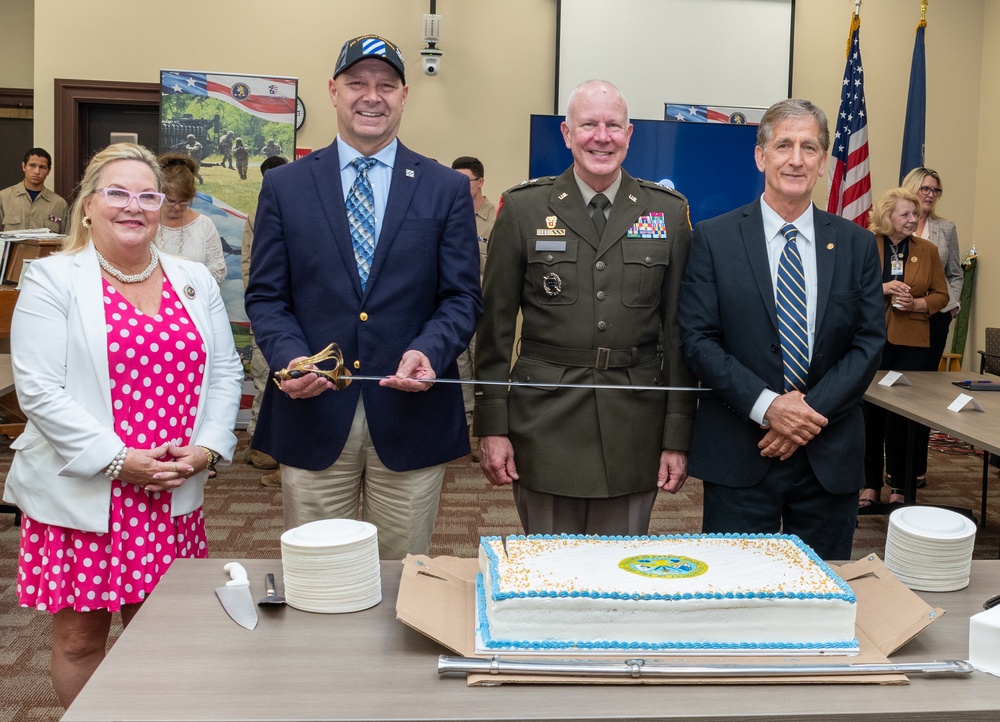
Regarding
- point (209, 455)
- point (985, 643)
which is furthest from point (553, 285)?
point (985, 643)

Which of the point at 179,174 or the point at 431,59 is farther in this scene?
the point at 431,59

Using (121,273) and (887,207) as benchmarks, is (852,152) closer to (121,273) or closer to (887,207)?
(887,207)

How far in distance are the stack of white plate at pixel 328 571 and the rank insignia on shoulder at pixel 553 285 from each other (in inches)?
42.8

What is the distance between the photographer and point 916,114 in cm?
768

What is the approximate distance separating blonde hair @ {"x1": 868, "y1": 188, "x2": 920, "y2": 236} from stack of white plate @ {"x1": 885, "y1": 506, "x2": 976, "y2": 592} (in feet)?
12.9

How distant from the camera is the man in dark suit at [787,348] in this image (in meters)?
2.35

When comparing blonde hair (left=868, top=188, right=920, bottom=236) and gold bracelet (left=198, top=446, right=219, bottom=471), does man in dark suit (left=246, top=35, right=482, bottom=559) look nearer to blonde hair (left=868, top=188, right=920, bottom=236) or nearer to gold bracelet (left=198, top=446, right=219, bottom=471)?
gold bracelet (left=198, top=446, right=219, bottom=471)

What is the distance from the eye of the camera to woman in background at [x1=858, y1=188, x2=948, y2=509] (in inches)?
214

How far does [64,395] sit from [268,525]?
9.18ft

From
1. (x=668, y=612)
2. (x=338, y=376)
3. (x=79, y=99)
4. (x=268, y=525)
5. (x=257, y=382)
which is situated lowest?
(x=268, y=525)

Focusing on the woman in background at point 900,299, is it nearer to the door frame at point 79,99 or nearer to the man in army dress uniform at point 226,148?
the man in army dress uniform at point 226,148

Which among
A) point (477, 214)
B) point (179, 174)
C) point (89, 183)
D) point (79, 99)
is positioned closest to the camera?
point (89, 183)

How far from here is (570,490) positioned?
259cm

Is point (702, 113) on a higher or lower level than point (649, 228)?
higher
